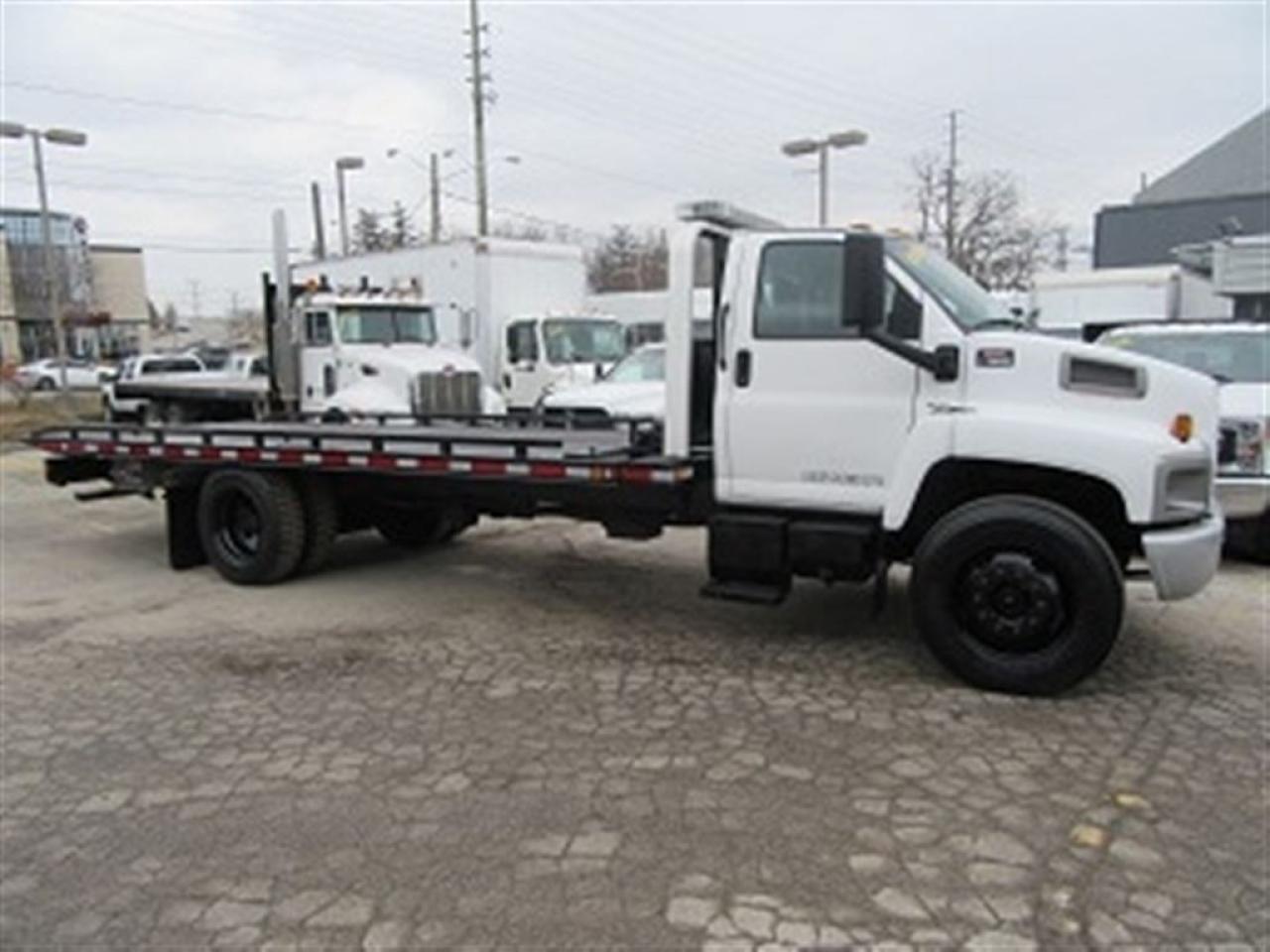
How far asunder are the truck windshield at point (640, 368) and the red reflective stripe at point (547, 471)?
6504mm

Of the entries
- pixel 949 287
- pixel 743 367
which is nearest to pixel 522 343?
pixel 743 367

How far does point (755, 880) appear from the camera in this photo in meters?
3.55

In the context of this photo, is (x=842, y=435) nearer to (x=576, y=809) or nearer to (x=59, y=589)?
(x=576, y=809)

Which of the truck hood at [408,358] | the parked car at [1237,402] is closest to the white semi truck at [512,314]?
the truck hood at [408,358]

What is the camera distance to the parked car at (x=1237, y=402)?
780 cm

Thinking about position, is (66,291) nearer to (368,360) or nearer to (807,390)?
(368,360)

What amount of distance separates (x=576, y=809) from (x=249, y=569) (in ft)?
15.5

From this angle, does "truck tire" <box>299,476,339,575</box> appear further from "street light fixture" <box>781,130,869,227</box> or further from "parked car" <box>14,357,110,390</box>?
"parked car" <box>14,357,110,390</box>

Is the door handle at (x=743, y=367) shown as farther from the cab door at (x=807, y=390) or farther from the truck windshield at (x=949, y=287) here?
the truck windshield at (x=949, y=287)

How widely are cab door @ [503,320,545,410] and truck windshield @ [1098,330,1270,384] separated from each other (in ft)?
30.8

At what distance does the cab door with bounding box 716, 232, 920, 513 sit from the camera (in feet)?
18.1

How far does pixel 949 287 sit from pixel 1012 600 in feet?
5.46

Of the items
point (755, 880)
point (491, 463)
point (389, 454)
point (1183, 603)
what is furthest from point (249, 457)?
point (1183, 603)

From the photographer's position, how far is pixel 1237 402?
8070mm
